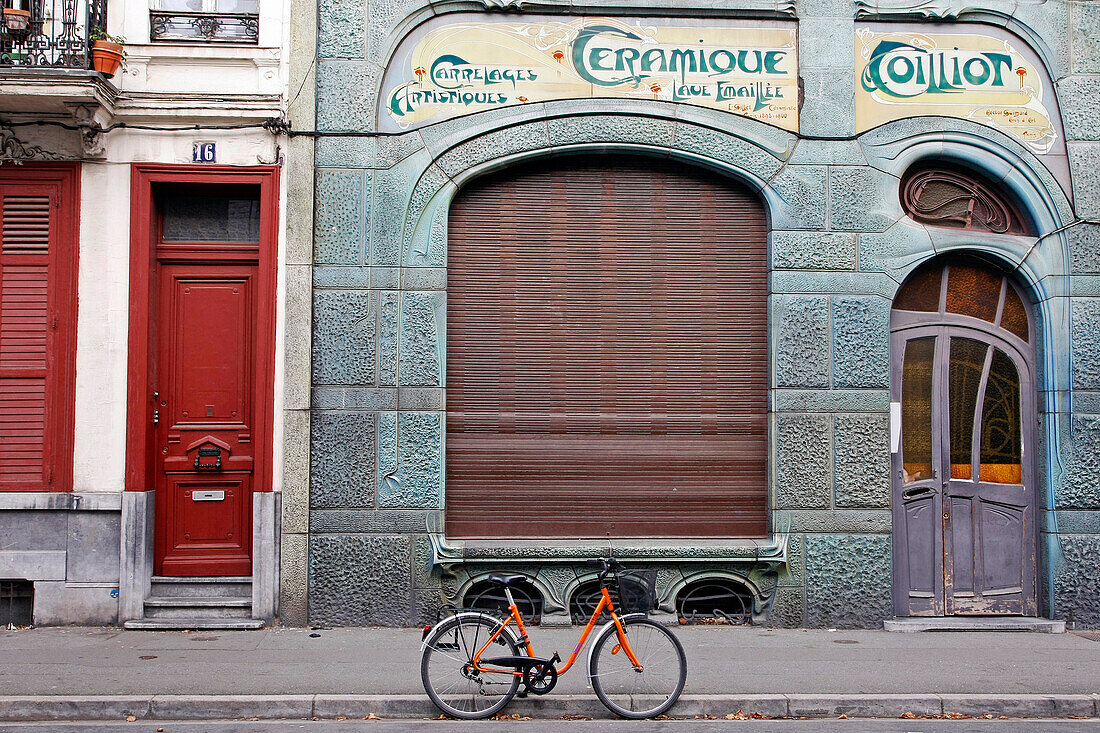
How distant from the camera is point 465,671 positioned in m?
6.44

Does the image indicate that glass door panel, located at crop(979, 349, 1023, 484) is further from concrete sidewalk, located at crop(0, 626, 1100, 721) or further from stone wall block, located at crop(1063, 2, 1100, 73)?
stone wall block, located at crop(1063, 2, 1100, 73)

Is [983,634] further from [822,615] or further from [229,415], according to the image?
[229,415]

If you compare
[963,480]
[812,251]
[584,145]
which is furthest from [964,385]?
[584,145]

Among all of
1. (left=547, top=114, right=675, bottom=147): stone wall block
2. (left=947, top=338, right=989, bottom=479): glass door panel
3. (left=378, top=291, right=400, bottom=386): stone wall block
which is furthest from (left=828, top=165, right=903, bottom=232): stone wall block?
(left=378, top=291, right=400, bottom=386): stone wall block

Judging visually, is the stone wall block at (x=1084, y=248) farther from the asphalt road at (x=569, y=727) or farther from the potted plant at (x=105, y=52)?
the potted plant at (x=105, y=52)

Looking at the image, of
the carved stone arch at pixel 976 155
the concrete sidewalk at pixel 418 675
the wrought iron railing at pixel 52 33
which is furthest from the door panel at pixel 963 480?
the wrought iron railing at pixel 52 33

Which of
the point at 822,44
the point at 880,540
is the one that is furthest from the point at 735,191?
the point at 880,540

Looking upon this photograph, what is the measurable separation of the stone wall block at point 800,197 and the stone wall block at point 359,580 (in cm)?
484

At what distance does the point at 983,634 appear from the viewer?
8.85m

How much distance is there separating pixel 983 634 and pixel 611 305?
4.72 m

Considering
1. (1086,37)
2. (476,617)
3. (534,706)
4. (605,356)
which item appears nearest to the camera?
(476,617)

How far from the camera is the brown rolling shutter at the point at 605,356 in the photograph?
361 inches

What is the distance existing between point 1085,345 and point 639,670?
5860 millimetres

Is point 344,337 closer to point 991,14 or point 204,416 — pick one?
point 204,416
